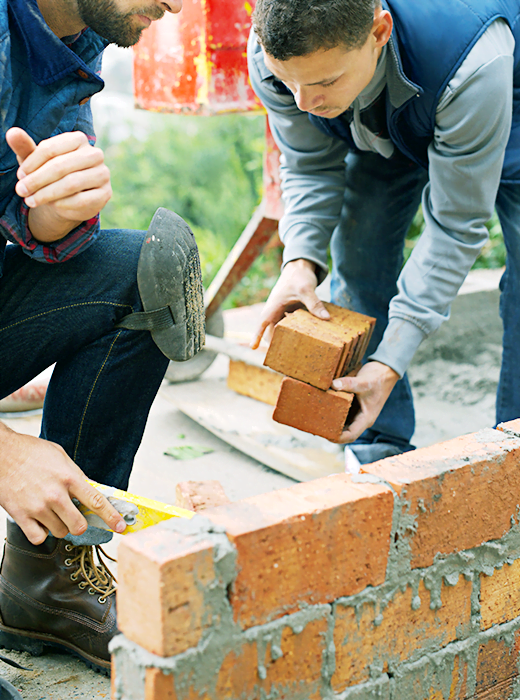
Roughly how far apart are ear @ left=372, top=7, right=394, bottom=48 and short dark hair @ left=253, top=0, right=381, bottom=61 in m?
0.03

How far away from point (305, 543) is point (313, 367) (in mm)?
768

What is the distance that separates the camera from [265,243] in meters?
3.33

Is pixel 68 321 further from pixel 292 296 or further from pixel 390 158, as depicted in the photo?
pixel 390 158

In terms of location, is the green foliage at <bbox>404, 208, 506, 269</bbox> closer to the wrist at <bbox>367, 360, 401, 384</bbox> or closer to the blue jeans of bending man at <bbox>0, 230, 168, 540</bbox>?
the wrist at <bbox>367, 360, 401, 384</bbox>

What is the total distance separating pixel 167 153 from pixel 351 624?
8517 millimetres

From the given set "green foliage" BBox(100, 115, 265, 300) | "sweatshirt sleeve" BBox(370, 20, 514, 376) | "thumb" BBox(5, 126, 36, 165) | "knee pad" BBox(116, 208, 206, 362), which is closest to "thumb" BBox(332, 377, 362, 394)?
"sweatshirt sleeve" BBox(370, 20, 514, 376)

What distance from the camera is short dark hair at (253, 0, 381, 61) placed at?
154cm

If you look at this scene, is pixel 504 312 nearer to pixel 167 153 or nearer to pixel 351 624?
pixel 351 624

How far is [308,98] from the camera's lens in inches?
67.4

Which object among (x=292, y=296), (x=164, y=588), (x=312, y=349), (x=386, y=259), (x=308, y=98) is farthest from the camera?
(x=386, y=259)

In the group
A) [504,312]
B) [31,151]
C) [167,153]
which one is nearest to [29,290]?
[31,151]

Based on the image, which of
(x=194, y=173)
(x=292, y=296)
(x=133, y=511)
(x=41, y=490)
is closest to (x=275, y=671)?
(x=133, y=511)

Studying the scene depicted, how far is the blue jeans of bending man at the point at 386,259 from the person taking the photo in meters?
2.26

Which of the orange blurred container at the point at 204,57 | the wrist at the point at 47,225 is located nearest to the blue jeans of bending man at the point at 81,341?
the wrist at the point at 47,225
